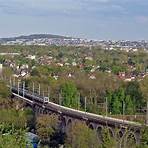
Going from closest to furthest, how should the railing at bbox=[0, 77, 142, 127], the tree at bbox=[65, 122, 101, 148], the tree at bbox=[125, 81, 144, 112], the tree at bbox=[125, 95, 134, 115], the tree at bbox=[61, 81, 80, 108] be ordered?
the tree at bbox=[65, 122, 101, 148] → the railing at bbox=[0, 77, 142, 127] → the tree at bbox=[125, 95, 134, 115] → the tree at bbox=[125, 81, 144, 112] → the tree at bbox=[61, 81, 80, 108]

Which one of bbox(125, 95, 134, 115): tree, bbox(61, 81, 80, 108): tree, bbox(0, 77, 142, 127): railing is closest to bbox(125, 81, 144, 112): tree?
bbox(125, 95, 134, 115): tree

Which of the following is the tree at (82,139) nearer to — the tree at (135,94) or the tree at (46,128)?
the tree at (46,128)

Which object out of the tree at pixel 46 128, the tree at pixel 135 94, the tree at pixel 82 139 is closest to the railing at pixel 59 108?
the tree at pixel 46 128

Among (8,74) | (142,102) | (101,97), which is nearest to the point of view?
(142,102)

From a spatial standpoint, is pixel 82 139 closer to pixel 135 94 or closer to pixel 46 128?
pixel 46 128

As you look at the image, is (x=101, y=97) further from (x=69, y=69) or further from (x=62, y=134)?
(x=69, y=69)

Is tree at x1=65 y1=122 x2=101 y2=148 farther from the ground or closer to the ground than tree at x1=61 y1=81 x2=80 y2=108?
farther from the ground

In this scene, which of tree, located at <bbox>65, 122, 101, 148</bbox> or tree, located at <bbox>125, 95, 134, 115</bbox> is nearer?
tree, located at <bbox>65, 122, 101, 148</bbox>

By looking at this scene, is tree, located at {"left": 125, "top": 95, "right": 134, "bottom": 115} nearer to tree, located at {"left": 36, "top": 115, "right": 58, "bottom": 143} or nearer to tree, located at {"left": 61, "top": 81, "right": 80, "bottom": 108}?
tree, located at {"left": 61, "top": 81, "right": 80, "bottom": 108}

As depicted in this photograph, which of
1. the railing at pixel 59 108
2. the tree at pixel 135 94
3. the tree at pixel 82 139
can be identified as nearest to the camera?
the tree at pixel 82 139

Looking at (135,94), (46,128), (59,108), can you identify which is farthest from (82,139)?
(135,94)

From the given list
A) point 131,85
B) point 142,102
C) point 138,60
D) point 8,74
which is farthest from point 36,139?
point 138,60
